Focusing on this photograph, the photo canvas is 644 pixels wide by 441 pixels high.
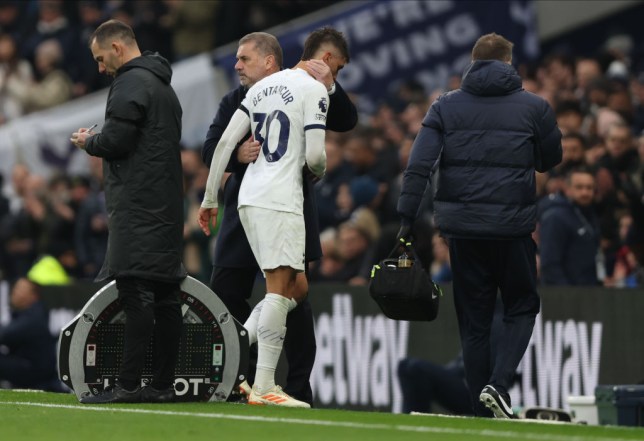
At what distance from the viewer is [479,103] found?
30.7 ft

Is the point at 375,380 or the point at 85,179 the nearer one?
the point at 375,380

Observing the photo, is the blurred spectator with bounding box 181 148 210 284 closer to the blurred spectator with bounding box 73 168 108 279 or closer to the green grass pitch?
the blurred spectator with bounding box 73 168 108 279

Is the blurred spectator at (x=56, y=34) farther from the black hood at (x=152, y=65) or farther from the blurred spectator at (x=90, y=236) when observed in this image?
the black hood at (x=152, y=65)

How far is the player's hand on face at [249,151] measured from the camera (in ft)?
30.3

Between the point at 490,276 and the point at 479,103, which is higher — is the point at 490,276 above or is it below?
below

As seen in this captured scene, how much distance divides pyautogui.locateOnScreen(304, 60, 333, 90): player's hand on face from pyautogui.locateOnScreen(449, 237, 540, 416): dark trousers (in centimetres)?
110

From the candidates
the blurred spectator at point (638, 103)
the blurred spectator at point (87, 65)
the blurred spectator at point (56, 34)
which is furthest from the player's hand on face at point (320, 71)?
the blurred spectator at point (56, 34)

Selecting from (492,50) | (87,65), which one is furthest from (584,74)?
(87,65)

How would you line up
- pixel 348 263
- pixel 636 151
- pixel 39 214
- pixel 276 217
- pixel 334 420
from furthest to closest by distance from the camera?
pixel 39 214 → pixel 348 263 → pixel 636 151 → pixel 276 217 → pixel 334 420

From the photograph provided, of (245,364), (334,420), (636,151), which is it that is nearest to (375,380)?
(636,151)

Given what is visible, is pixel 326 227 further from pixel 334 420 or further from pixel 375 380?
pixel 334 420

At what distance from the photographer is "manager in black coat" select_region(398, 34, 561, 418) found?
923cm

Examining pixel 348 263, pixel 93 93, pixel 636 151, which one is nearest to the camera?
pixel 636 151

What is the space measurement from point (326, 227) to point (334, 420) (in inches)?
277
